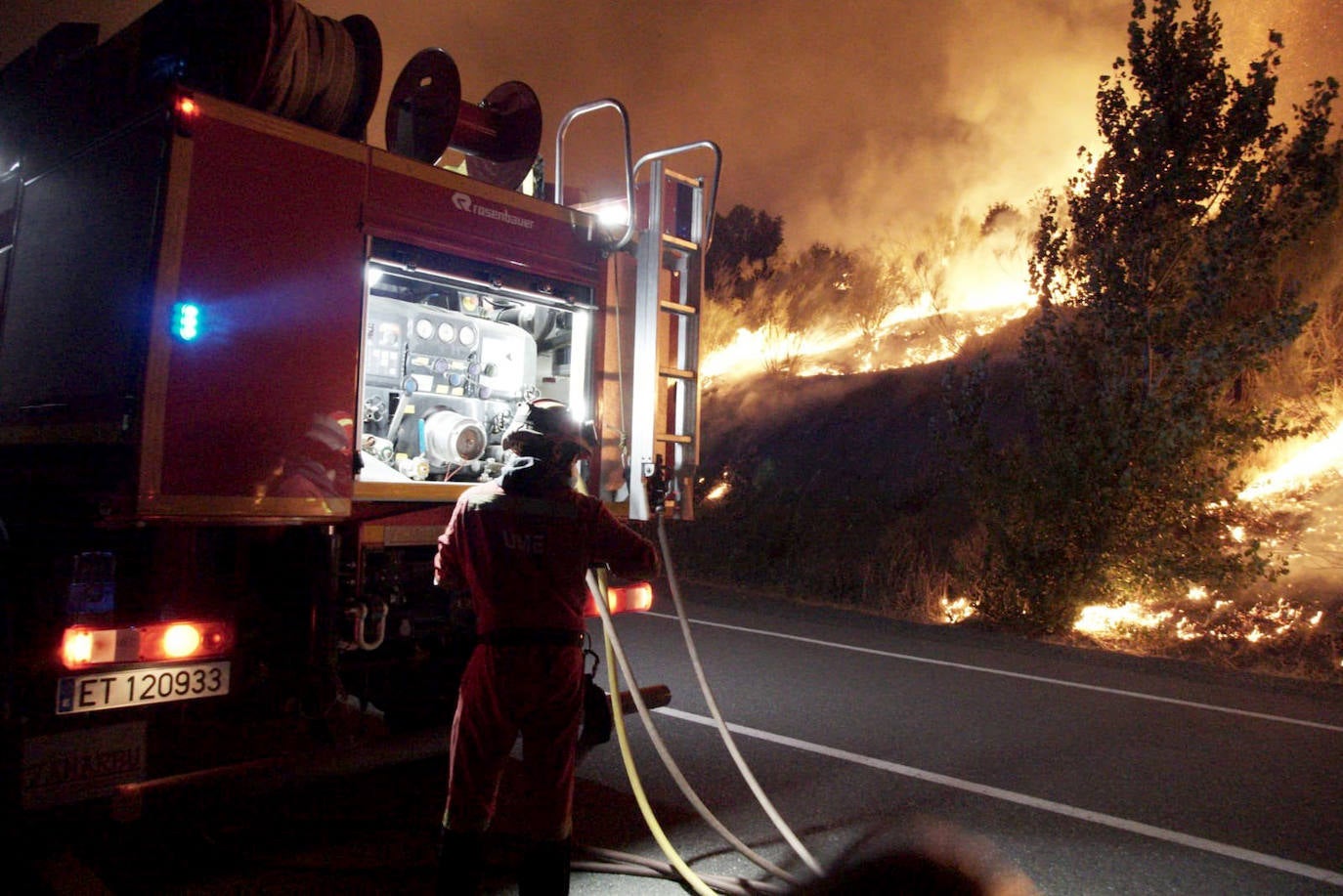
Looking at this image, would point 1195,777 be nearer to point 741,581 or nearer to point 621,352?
point 621,352

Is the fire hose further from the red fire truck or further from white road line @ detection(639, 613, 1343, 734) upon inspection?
white road line @ detection(639, 613, 1343, 734)

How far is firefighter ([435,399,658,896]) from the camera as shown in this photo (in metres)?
3.12

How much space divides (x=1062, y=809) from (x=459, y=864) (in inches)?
124

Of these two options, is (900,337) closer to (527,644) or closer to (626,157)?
(626,157)

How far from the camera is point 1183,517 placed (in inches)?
455

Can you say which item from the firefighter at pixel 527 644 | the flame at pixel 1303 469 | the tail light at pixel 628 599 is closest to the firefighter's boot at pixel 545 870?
the firefighter at pixel 527 644

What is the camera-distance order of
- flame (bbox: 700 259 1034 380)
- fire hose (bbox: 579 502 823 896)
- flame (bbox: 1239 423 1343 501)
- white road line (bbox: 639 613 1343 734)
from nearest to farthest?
fire hose (bbox: 579 502 823 896) < white road line (bbox: 639 613 1343 734) < flame (bbox: 1239 423 1343 501) < flame (bbox: 700 259 1034 380)

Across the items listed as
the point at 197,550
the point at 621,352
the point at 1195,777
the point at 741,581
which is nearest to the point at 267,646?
the point at 197,550

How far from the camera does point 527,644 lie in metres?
3.17

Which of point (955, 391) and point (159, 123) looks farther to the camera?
point (955, 391)

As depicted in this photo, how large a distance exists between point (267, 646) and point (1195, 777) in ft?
15.7

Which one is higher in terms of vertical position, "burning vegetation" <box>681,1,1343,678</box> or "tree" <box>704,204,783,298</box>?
"tree" <box>704,204,783,298</box>

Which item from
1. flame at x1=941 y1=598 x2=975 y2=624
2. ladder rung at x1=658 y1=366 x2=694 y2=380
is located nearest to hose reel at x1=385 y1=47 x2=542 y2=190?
ladder rung at x1=658 y1=366 x2=694 y2=380

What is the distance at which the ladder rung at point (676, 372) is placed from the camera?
5.41 m
